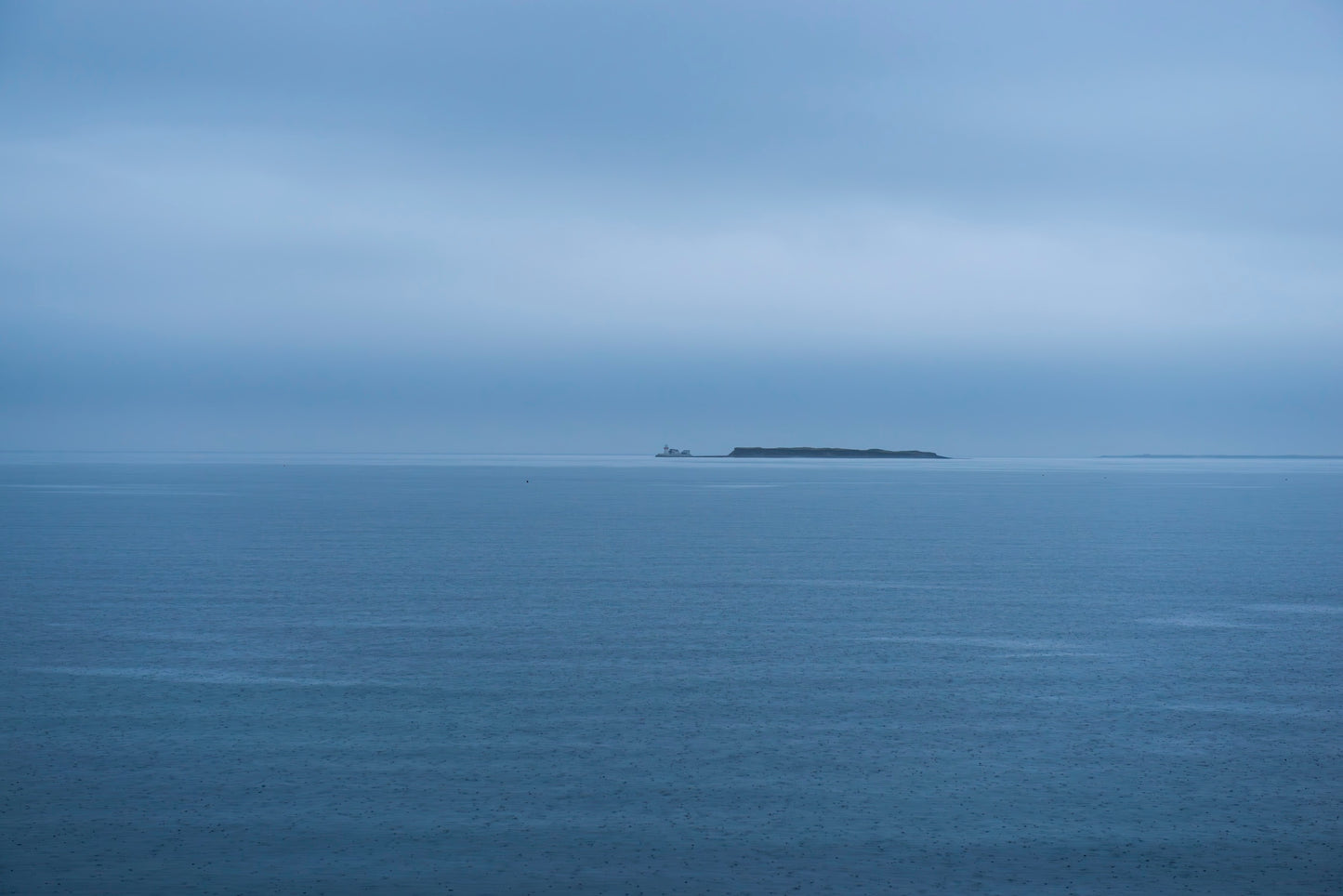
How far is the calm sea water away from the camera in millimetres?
17781

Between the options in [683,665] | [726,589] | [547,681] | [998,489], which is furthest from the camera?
[998,489]

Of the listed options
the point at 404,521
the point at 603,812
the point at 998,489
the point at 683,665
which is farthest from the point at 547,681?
the point at 998,489

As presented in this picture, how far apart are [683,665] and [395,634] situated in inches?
365

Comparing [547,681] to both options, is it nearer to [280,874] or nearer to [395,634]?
[395,634]

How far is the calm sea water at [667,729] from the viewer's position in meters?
17.8

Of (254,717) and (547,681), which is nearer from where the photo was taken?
(254,717)

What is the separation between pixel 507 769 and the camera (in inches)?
846

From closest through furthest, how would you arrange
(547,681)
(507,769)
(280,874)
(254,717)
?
(280,874) < (507,769) < (254,717) < (547,681)

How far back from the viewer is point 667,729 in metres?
24.3

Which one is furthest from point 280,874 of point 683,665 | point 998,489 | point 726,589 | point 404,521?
point 998,489

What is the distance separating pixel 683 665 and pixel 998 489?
130 meters

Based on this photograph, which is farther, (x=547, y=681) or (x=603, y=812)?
(x=547, y=681)

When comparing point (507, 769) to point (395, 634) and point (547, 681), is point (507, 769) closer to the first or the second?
point (547, 681)

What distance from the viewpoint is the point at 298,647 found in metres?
32.8
